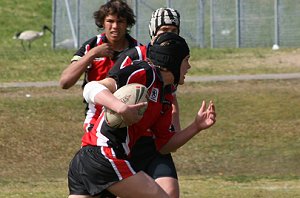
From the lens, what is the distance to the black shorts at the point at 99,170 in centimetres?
682

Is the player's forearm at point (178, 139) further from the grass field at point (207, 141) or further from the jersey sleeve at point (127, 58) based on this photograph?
the grass field at point (207, 141)

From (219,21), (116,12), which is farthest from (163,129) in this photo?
(219,21)

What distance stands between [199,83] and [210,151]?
5.56 meters

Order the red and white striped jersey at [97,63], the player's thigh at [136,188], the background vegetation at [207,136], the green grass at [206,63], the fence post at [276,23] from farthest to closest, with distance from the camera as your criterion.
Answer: the fence post at [276,23], the green grass at [206,63], the background vegetation at [207,136], the red and white striped jersey at [97,63], the player's thigh at [136,188]

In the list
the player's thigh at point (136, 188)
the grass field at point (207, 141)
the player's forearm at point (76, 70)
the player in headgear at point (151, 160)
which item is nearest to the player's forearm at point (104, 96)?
the player's thigh at point (136, 188)

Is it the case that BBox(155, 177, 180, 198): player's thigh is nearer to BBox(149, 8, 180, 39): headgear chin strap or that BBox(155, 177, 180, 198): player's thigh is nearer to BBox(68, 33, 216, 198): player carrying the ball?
BBox(68, 33, 216, 198): player carrying the ball

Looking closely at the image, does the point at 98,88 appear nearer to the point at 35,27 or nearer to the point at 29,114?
the point at 29,114

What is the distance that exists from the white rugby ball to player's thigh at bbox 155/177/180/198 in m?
1.04

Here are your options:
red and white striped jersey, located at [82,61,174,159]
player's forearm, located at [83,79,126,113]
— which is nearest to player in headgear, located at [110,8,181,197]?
red and white striped jersey, located at [82,61,174,159]

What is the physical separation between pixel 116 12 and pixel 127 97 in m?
2.35

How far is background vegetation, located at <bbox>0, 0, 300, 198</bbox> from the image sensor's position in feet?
44.8

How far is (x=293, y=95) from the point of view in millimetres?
21531

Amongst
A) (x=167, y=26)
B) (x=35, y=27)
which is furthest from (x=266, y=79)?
(x=35, y=27)

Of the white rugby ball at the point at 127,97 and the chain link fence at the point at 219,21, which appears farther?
the chain link fence at the point at 219,21
